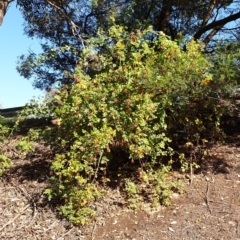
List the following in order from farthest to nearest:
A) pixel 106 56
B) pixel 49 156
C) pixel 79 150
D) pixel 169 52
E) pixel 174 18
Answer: pixel 174 18 → pixel 49 156 → pixel 106 56 → pixel 169 52 → pixel 79 150

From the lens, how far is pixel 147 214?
549 cm

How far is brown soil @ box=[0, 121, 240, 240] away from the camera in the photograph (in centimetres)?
511

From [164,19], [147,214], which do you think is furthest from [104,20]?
[147,214]

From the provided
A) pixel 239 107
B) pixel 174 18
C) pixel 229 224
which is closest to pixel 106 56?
pixel 239 107

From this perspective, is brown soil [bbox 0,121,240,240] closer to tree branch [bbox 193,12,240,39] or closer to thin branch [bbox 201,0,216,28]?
tree branch [bbox 193,12,240,39]

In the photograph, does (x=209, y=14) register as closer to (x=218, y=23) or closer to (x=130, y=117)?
(x=218, y=23)

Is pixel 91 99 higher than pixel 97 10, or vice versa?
pixel 97 10

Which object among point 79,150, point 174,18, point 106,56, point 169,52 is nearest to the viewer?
point 79,150

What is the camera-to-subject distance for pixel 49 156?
24.0 ft

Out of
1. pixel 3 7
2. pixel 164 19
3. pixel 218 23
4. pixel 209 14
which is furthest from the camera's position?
pixel 164 19

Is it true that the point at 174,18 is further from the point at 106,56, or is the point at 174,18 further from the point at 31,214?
the point at 31,214

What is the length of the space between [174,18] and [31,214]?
612cm

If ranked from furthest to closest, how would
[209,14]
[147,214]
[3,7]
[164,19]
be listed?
[164,19] → [209,14] → [3,7] → [147,214]

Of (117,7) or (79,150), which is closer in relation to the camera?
(79,150)
